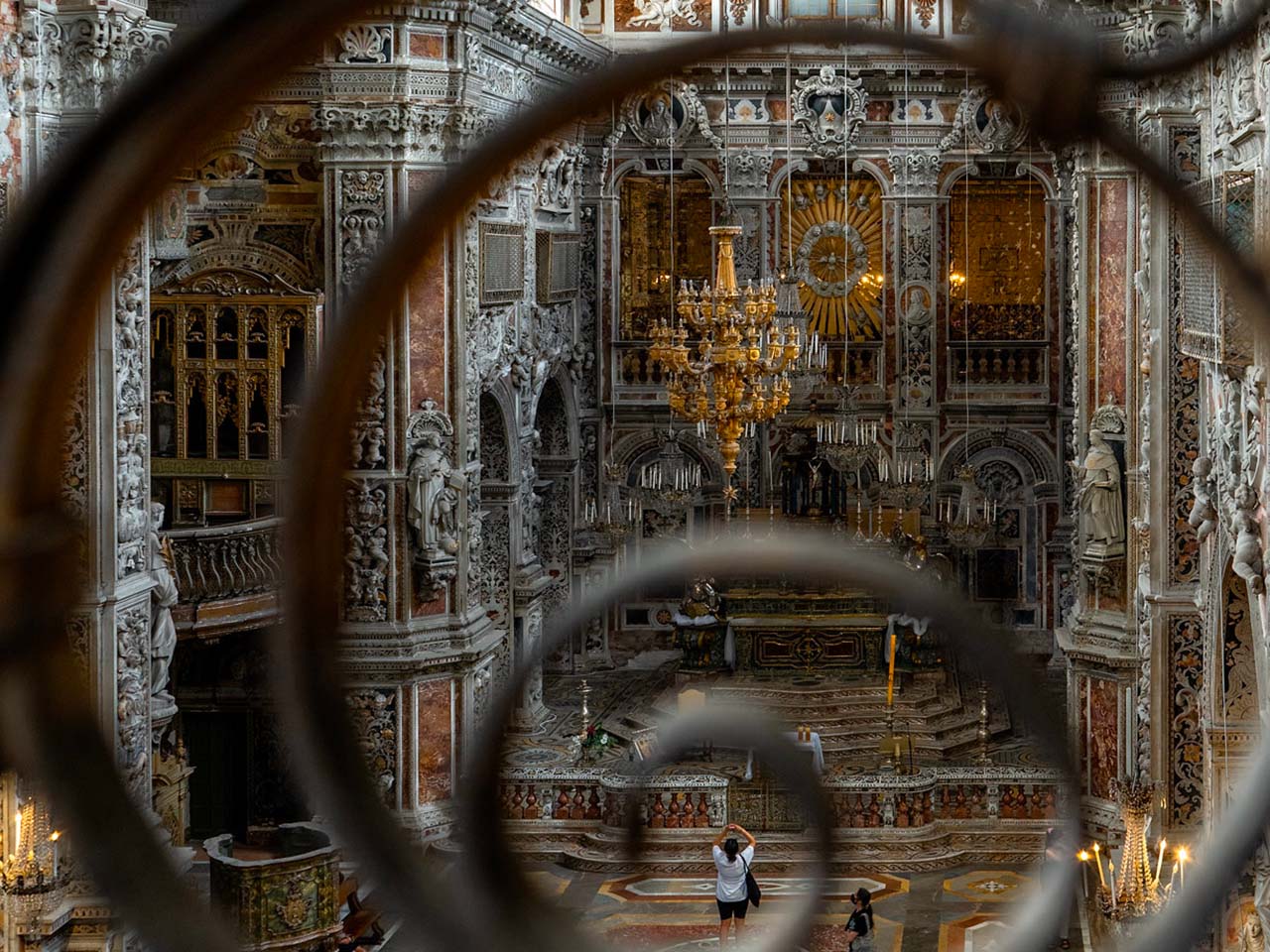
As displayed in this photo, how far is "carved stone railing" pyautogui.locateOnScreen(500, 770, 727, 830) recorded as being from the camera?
18.0m

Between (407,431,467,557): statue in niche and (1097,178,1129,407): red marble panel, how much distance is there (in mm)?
5403

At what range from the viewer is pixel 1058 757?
1518 millimetres

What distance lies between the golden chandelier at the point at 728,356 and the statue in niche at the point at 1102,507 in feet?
8.50

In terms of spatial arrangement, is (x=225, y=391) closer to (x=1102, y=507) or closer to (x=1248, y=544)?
(x=1102, y=507)

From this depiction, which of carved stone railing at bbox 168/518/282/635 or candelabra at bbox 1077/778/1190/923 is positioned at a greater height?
carved stone railing at bbox 168/518/282/635

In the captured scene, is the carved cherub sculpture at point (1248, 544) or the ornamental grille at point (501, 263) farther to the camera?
the ornamental grille at point (501, 263)

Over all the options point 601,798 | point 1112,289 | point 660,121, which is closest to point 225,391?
point 601,798

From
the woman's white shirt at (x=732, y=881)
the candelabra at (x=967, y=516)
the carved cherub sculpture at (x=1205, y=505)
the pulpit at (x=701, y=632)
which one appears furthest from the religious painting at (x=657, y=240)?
the carved cherub sculpture at (x=1205, y=505)

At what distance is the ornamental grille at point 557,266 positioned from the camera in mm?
21328

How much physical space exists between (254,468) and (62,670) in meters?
16.3

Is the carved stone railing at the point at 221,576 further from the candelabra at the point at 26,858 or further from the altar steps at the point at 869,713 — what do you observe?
the altar steps at the point at 869,713

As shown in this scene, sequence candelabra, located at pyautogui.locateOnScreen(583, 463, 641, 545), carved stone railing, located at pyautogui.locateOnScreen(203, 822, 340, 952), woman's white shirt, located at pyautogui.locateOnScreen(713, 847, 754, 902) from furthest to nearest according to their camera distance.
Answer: candelabra, located at pyautogui.locateOnScreen(583, 463, 641, 545), woman's white shirt, located at pyautogui.locateOnScreen(713, 847, 754, 902), carved stone railing, located at pyautogui.locateOnScreen(203, 822, 340, 952)

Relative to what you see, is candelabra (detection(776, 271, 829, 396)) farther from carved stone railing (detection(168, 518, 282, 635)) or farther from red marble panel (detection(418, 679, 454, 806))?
carved stone railing (detection(168, 518, 282, 635))

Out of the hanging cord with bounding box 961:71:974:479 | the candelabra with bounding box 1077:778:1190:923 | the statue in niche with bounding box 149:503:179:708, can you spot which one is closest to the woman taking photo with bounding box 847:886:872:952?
the candelabra with bounding box 1077:778:1190:923
